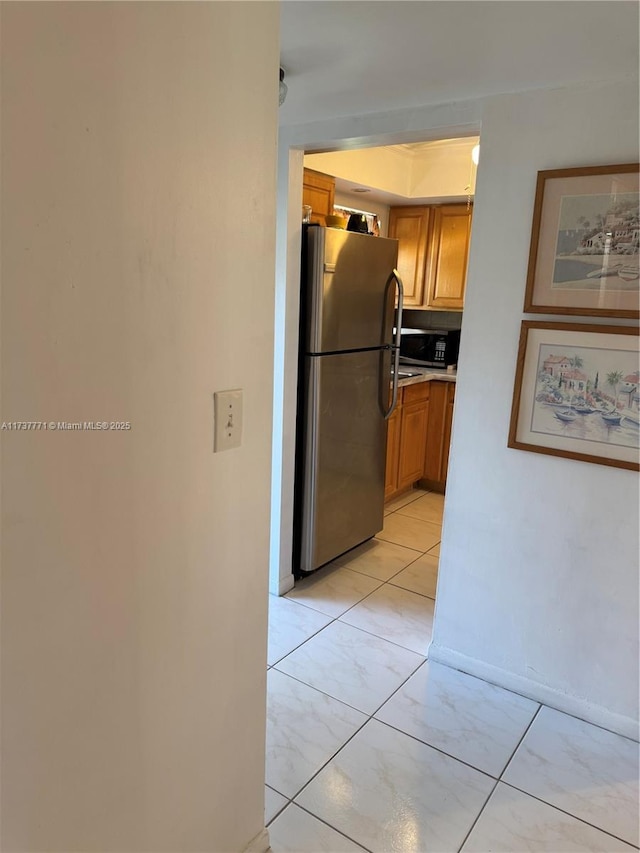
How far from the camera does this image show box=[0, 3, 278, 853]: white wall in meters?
0.83

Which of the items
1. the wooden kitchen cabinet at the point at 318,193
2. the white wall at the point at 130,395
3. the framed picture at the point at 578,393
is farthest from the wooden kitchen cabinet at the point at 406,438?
the white wall at the point at 130,395

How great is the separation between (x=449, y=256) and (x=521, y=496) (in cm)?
266

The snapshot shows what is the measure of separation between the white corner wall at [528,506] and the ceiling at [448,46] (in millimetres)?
141

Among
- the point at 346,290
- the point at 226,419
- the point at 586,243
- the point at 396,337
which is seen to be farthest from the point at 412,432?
the point at 226,419

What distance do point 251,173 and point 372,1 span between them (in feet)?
2.00

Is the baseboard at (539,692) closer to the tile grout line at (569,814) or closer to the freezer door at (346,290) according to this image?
the tile grout line at (569,814)

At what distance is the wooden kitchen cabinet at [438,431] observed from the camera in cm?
405

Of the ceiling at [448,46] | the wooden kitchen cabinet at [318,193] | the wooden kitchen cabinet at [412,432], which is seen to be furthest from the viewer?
the wooden kitchen cabinet at [412,432]

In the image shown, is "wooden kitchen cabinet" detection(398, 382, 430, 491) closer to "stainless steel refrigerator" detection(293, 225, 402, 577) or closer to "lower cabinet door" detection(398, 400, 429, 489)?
"lower cabinet door" detection(398, 400, 429, 489)

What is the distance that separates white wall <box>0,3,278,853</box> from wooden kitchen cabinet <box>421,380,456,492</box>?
115 inches

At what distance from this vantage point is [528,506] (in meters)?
2.11

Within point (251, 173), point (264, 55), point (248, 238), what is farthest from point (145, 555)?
point (264, 55)

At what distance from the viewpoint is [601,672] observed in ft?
6.70

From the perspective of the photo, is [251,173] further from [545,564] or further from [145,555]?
[545,564]
